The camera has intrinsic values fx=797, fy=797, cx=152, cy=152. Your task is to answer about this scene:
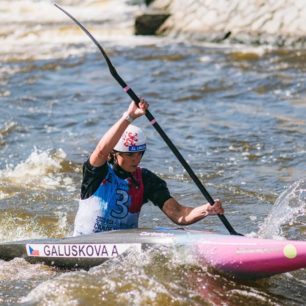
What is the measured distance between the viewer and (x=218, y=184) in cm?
956

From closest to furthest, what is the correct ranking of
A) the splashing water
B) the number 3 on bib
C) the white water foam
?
the number 3 on bib, the splashing water, the white water foam

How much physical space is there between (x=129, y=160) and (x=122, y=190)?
0.28m

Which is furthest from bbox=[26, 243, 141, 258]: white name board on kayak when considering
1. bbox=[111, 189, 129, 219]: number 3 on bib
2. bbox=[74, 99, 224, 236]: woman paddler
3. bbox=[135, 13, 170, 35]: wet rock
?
bbox=[135, 13, 170, 35]: wet rock

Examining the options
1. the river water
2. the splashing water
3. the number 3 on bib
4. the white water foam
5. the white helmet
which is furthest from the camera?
the white water foam

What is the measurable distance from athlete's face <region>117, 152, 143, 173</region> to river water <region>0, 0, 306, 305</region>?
0.70m

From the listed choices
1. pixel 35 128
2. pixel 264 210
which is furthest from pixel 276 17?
pixel 264 210

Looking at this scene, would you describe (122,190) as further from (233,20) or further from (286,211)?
(233,20)

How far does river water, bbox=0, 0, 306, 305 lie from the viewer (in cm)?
609

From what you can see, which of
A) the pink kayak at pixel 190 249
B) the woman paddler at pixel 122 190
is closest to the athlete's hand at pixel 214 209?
the woman paddler at pixel 122 190

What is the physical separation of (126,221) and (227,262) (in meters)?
1.02

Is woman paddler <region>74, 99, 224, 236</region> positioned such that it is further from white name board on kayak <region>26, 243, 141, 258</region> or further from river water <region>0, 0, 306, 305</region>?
river water <region>0, 0, 306, 305</region>

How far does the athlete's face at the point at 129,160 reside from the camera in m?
6.32

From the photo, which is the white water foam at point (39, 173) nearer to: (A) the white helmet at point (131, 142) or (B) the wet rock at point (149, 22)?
(A) the white helmet at point (131, 142)

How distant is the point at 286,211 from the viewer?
816cm
